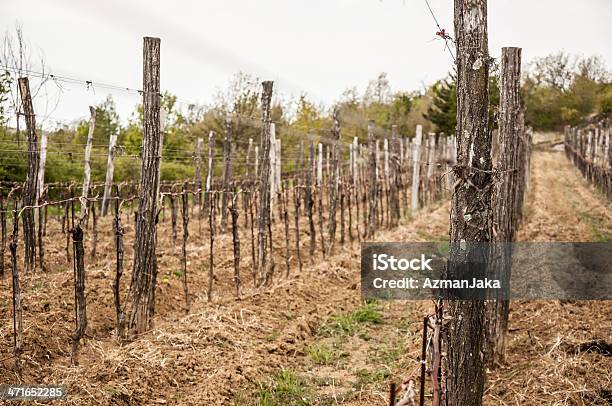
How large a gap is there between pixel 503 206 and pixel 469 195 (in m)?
1.99

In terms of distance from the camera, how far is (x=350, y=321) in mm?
6234

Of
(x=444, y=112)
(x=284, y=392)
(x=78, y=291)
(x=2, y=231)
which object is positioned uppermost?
(x=444, y=112)

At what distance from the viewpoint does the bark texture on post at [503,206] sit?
487 centimetres

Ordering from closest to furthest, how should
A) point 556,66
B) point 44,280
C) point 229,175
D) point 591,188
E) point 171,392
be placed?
point 171,392
point 44,280
point 229,175
point 591,188
point 556,66

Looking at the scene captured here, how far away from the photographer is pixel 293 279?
7551mm

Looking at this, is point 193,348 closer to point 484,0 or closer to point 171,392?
point 171,392

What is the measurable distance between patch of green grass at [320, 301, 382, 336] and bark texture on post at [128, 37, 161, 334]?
1.93 m

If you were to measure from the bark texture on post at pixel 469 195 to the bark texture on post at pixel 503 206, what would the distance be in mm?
1540

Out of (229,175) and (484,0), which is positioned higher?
(484,0)

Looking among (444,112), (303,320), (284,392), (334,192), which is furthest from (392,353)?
(444,112)

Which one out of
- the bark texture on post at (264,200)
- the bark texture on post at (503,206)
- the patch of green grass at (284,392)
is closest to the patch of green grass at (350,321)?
the patch of green grass at (284,392)

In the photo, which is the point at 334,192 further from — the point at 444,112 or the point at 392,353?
the point at 444,112

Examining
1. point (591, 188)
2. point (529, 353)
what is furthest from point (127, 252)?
point (591, 188)

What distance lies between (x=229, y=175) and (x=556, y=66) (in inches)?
1898
